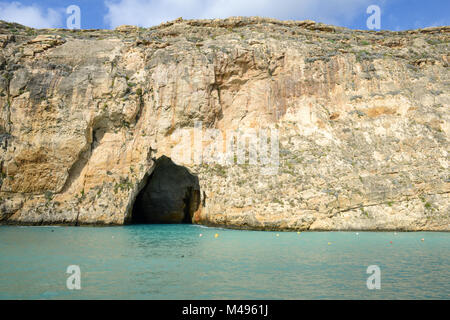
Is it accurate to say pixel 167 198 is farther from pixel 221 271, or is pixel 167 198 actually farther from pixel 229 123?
pixel 221 271

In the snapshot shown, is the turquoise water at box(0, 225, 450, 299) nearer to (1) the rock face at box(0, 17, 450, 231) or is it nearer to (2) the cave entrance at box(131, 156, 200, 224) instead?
(1) the rock face at box(0, 17, 450, 231)

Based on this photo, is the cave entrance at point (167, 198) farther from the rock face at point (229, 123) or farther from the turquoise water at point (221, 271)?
the turquoise water at point (221, 271)

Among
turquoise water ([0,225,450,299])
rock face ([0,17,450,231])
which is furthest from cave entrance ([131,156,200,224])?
turquoise water ([0,225,450,299])

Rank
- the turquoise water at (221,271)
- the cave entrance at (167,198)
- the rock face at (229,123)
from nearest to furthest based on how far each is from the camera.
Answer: the turquoise water at (221,271), the rock face at (229,123), the cave entrance at (167,198)

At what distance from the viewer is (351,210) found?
24.3m

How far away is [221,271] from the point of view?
9.95 m

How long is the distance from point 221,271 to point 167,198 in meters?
26.1

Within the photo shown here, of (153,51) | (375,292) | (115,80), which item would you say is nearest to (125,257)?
(375,292)

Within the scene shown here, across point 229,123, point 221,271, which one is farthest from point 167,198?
point 221,271

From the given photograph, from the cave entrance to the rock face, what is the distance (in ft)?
17.5

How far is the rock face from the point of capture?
25312 millimetres

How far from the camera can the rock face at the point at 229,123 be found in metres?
25.3

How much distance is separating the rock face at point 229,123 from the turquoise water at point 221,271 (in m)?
10.6

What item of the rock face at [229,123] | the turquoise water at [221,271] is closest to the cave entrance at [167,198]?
the rock face at [229,123]
